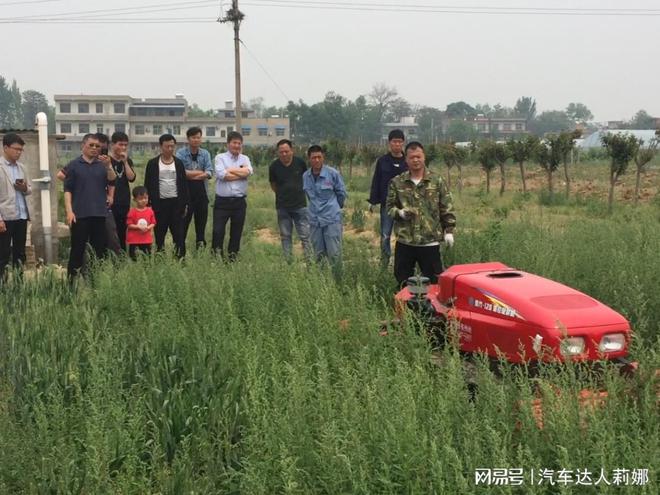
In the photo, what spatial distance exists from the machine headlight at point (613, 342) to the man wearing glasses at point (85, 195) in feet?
15.7

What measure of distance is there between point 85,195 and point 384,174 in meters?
3.00

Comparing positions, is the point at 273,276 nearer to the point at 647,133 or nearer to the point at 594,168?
the point at 594,168

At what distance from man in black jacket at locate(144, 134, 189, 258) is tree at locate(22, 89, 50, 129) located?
472ft

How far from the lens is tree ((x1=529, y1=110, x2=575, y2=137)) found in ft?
485

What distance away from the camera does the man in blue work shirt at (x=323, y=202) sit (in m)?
7.18

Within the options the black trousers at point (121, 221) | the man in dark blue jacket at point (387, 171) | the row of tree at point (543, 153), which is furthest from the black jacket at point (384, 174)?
the row of tree at point (543, 153)

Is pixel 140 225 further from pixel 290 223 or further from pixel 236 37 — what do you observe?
pixel 236 37

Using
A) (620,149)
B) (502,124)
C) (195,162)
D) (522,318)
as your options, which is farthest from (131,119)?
(522,318)

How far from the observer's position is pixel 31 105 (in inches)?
5576

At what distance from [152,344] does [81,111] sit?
85.3 metres

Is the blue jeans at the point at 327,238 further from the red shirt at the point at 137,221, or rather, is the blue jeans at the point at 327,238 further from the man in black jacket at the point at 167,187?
the red shirt at the point at 137,221

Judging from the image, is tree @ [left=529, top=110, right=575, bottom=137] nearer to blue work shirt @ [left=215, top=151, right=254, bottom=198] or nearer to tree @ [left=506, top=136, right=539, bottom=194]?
tree @ [left=506, top=136, right=539, bottom=194]

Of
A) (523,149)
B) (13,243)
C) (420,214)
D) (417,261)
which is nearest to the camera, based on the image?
(420,214)

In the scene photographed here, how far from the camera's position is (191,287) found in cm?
549
